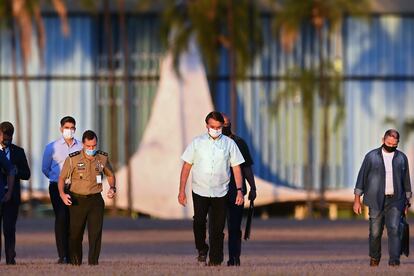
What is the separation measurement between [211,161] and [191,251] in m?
9.87

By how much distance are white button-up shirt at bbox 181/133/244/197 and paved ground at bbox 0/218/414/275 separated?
1121 millimetres

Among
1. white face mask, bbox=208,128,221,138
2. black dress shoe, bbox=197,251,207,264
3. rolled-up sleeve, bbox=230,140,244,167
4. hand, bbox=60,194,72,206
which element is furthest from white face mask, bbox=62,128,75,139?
rolled-up sleeve, bbox=230,140,244,167

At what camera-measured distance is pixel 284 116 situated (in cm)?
7475

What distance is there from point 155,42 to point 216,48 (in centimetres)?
715

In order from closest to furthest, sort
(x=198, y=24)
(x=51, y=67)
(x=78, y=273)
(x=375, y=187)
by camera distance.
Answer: (x=78, y=273), (x=375, y=187), (x=198, y=24), (x=51, y=67)

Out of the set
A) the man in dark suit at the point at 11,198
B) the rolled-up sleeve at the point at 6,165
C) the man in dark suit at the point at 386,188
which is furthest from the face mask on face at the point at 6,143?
the man in dark suit at the point at 386,188

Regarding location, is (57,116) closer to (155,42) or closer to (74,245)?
(155,42)

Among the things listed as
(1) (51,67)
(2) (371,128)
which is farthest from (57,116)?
(2) (371,128)

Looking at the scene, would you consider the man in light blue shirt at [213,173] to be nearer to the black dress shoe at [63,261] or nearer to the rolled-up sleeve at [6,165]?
the black dress shoe at [63,261]

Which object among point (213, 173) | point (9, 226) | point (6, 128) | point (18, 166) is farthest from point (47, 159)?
point (213, 173)

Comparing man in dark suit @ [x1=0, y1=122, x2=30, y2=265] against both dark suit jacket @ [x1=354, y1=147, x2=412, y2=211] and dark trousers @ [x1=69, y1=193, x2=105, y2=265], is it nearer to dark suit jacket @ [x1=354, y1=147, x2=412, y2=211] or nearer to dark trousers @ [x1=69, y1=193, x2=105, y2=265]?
dark trousers @ [x1=69, y1=193, x2=105, y2=265]

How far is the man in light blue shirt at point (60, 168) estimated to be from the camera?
26.9m

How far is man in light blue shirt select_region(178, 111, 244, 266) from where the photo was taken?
24562 millimetres

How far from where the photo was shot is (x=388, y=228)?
25875mm
